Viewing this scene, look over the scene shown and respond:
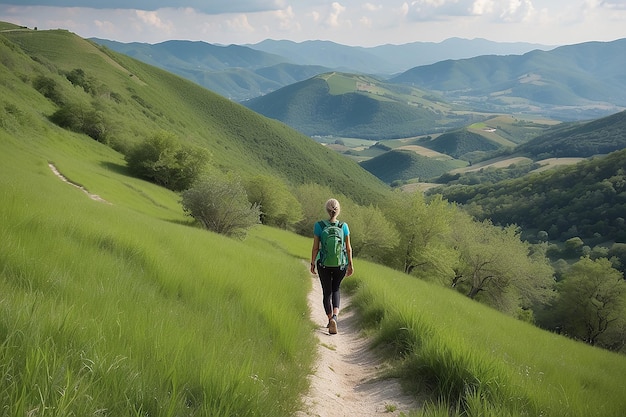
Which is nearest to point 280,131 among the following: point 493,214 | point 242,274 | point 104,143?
point 493,214

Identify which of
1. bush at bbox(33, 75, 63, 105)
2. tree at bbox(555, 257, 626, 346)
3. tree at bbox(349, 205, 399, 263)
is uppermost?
bush at bbox(33, 75, 63, 105)

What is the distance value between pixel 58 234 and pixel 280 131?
7401 inches

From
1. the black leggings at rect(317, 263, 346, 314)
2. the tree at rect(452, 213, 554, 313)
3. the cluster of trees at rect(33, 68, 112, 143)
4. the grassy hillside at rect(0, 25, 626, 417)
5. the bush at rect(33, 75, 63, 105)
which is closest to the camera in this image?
the grassy hillside at rect(0, 25, 626, 417)

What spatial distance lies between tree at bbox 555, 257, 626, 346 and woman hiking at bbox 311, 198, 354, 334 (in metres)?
48.9

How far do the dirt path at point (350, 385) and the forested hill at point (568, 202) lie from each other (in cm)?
14145

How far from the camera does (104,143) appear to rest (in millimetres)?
69125

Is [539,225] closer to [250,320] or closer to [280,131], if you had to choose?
[280,131]

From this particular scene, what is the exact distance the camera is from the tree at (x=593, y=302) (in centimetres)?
4581

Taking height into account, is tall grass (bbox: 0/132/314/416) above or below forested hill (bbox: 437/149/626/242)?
above

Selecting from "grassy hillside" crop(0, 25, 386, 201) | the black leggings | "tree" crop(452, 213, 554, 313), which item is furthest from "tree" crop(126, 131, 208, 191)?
the black leggings

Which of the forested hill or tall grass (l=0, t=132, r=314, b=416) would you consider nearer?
tall grass (l=0, t=132, r=314, b=416)

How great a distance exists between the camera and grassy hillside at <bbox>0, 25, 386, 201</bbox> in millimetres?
124000

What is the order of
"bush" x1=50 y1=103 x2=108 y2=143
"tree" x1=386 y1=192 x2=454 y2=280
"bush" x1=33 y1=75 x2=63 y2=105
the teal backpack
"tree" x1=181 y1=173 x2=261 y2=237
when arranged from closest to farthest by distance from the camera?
the teal backpack → "tree" x1=181 y1=173 x2=261 y2=237 → "tree" x1=386 y1=192 x2=454 y2=280 → "bush" x1=50 y1=103 x2=108 y2=143 → "bush" x1=33 y1=75 x2=63 y2=105

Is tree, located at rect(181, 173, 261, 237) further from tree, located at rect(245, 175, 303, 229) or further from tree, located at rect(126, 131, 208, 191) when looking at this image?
tree, located at rect(126, 131, 208, 191)
